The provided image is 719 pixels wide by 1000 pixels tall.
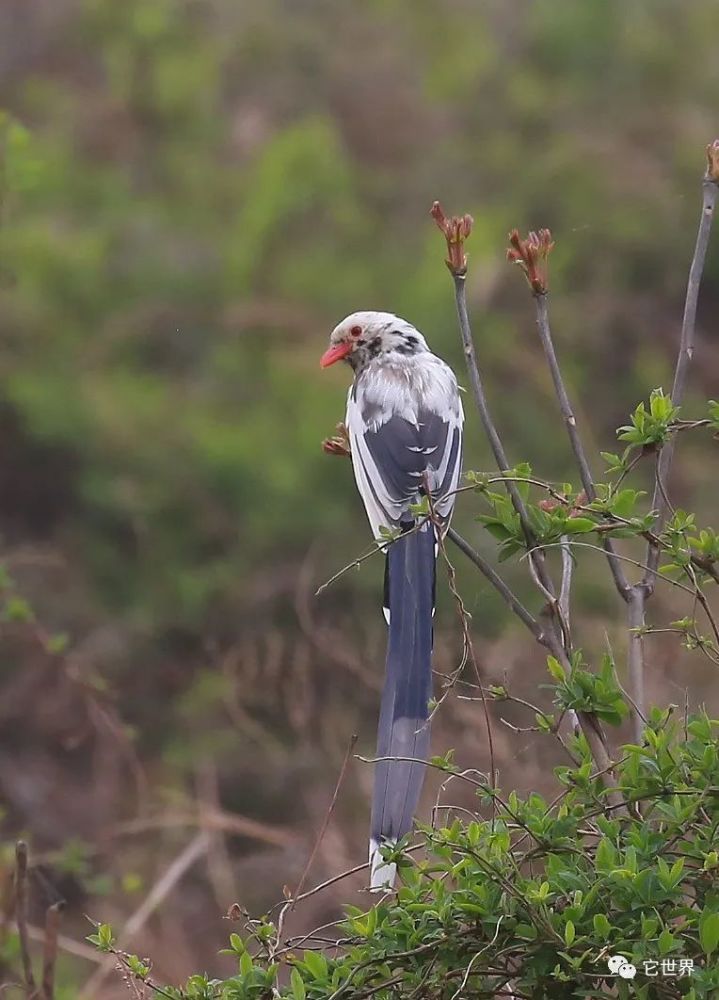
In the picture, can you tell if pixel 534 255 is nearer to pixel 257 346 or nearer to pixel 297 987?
pixel 297 987

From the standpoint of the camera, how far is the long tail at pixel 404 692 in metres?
3.18

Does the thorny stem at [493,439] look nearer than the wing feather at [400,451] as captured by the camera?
Yes

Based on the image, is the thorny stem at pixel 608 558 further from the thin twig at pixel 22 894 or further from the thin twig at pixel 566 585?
the thin twig at pixel 22 894

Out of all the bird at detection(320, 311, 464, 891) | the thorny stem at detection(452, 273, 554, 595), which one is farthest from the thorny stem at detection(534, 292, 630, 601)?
the bird at detection(320, 311, 464, 891)

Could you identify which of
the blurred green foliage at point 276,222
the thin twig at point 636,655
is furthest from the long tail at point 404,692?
the blurred green foliage at point 276,222

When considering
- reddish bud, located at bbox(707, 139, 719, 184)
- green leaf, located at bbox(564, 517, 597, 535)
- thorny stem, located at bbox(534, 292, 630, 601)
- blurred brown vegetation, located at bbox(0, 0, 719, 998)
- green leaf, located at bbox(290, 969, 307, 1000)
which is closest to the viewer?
green leaf, located at bbox(290, 969, 307, 1000)

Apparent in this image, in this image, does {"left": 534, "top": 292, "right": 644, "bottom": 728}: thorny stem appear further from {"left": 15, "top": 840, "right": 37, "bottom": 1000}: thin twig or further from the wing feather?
{"left": 15, "top": 840, "right": 37, "bottom": 1000}: thin twig

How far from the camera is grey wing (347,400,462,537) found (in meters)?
4.16

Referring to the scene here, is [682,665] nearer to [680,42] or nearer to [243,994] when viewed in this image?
[243,994]

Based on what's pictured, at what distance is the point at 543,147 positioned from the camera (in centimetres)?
1366

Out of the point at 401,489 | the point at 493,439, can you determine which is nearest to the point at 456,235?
the point at 493,439

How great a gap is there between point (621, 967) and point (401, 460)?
212cm

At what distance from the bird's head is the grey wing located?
0.44 meters

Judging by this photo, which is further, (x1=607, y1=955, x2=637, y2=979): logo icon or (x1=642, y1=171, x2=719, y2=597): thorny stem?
(x1=642, y1=171, x2=719, y2=597): thorny stem
